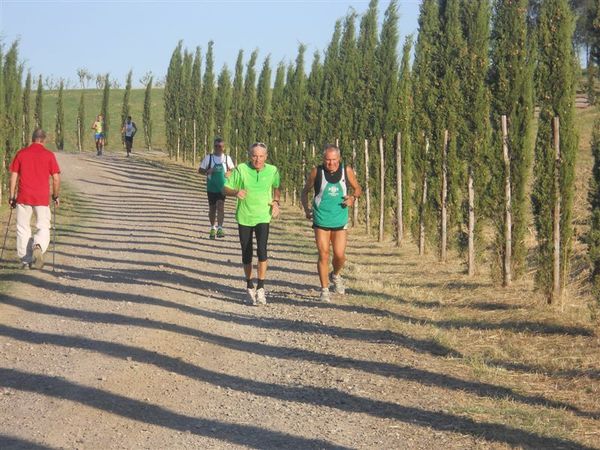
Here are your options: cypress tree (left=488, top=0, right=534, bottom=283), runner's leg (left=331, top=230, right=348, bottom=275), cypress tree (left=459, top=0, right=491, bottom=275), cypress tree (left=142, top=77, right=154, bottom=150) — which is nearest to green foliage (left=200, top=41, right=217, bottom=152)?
cypress tree (left=142, top=77, right=154, bottom=150)

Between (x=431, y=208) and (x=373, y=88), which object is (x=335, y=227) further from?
(x=373, y=88)

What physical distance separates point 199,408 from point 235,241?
12690 millimetres

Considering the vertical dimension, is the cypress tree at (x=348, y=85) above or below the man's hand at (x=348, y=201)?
above

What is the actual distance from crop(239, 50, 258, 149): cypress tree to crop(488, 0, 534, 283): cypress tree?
78.0 feet

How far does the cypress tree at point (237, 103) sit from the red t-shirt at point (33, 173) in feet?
80.3

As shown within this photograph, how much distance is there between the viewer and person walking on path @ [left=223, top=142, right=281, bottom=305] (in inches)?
505

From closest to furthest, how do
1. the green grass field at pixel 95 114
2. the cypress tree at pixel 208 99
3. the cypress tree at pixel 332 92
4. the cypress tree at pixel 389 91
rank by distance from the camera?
the cypress tree at pixel 389 91, the cypress tree at pixel 332 92, the cypress tree at pixel 208 99, the green grass field at pixel 95 114

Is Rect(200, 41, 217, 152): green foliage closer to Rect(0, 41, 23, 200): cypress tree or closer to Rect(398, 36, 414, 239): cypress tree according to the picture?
Rect(0, 41, 23, 200): cypress tree

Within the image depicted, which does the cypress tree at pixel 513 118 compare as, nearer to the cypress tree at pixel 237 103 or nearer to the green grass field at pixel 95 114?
the cypress tree at pixel 237 103

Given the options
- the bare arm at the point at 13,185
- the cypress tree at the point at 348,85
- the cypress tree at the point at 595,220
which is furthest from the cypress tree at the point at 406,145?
the cypress tree at the point at 595,220

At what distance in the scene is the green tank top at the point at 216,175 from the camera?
18.5 meters

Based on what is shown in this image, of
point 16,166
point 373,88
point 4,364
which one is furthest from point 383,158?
point 4,364

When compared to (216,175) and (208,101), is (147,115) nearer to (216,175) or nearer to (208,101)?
(208,101)

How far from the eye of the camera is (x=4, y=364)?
9.07 metres
